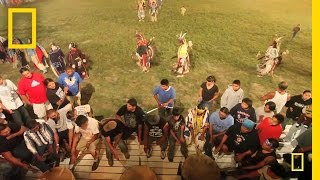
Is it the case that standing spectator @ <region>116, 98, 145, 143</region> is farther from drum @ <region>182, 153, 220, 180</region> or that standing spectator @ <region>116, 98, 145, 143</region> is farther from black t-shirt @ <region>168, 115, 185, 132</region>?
drum @ <region>182, 153, 220, 180</region>

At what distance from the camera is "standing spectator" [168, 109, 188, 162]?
620 centimetres

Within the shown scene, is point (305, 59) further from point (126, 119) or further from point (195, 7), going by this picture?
point (126, 119)

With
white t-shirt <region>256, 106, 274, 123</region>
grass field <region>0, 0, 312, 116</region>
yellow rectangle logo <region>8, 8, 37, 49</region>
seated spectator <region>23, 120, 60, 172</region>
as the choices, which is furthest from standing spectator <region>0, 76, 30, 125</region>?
white t-shirt <region>256, 106, 274, 123</region>

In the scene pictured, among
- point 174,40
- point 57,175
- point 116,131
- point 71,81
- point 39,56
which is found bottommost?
point 57,175

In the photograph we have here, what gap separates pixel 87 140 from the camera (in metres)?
6.21

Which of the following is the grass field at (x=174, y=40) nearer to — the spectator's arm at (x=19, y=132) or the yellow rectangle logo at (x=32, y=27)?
the yellow rectangle logo at (x=32, y=27)

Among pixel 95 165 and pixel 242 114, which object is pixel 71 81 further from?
pixel 242 114

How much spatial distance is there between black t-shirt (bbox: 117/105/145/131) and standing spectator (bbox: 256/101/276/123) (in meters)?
2.07

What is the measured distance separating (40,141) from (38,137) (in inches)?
3.0

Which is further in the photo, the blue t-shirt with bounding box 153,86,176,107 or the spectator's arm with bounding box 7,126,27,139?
the blue t-shirt with bounding box 153,86,176,107

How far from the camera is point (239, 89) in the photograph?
630 centimetres

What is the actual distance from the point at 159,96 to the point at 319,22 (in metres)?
2.96

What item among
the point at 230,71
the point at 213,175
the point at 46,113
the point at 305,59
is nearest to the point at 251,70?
the point at 230,71

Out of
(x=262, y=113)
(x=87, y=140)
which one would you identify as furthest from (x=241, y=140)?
(x=87, y=140)
